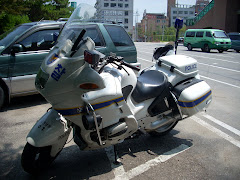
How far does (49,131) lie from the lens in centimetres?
247

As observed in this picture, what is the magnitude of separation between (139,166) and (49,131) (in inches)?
51.1

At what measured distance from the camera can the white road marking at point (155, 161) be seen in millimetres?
2875

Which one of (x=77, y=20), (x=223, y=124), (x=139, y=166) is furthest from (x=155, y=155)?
(x=77, y=20)

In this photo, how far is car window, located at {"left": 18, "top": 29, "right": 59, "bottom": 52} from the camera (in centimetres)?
530

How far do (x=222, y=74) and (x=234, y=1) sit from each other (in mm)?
29455

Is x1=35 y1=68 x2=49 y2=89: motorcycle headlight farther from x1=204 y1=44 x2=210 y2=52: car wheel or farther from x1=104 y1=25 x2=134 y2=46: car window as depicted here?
x1=204 y1=44 x2=210 y2=52: car wheel

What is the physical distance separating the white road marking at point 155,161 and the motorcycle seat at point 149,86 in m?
0.86

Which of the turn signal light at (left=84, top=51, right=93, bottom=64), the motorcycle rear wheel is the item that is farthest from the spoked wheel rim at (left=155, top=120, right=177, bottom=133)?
the turn signal light at (left=84, top=51, right=93, bottom=64)

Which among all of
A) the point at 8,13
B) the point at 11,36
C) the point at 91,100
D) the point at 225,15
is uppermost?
the point at 225,15

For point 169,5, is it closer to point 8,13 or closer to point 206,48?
point 206,48

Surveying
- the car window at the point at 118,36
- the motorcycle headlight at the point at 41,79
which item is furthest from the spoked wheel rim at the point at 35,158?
the car window at the point at 118,36

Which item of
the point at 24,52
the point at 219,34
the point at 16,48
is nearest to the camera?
the point at 16,48

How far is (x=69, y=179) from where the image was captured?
2760mm

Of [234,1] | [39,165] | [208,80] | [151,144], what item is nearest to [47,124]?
[39,165]
